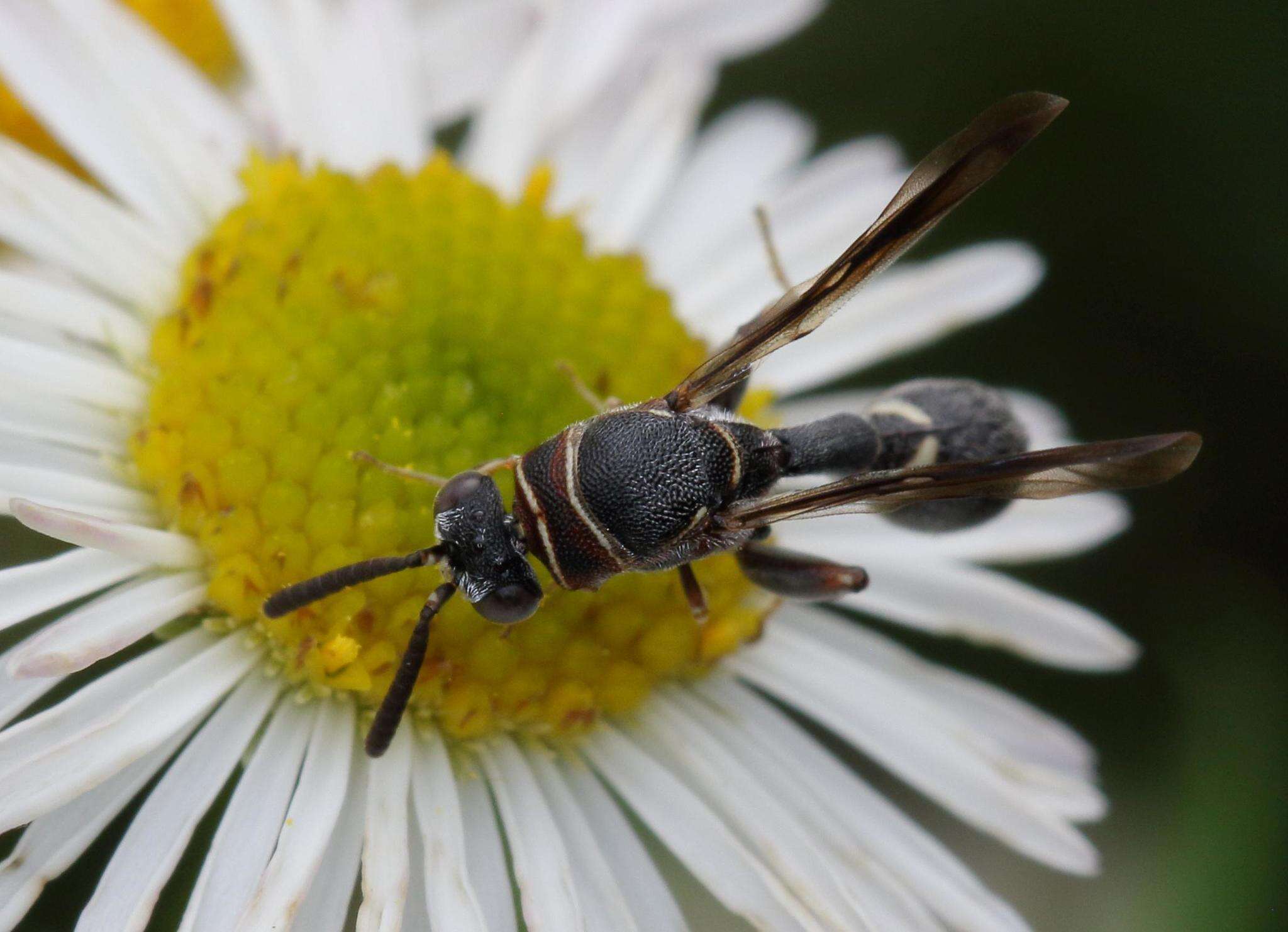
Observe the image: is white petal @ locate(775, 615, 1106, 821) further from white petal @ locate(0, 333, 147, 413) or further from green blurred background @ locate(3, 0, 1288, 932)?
white petal @ locate(0, 333, 147, 413)

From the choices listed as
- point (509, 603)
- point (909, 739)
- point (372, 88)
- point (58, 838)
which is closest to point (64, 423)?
point (58, 838)

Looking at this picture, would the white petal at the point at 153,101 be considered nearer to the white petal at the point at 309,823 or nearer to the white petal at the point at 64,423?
the white petal at the point at 64,423

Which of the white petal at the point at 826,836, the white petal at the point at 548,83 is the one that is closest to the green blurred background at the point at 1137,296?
the white petal at the point at 548,83

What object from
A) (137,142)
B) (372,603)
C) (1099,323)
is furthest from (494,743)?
(1099,323)

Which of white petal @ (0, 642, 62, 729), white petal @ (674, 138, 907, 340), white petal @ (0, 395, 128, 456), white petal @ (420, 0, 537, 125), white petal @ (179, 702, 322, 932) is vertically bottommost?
white petal @ (179, 702, 322, 932)

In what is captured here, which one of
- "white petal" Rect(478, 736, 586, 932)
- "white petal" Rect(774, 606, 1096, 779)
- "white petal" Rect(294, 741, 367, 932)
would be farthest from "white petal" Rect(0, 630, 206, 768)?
"white petal" Rect(774, 606, 1096, 779)

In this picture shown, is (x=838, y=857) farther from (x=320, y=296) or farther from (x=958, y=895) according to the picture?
(x=320, y=296)
